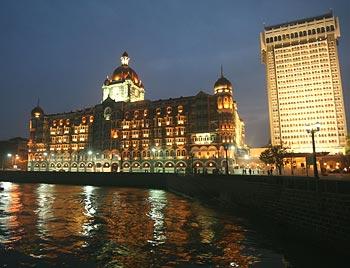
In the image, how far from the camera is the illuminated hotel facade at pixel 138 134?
340 feet

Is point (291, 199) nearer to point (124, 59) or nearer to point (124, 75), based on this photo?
point (124, 75)

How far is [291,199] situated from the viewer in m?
28.3

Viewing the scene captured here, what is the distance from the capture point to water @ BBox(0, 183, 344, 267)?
19234mm

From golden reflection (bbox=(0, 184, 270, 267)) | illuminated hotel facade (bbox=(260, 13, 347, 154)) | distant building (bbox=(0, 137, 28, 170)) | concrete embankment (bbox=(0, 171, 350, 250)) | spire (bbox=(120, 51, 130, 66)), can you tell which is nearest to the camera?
golden reflection (bbox=(0, 184, 270, 267))

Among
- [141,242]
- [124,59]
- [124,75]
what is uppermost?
[124,59]

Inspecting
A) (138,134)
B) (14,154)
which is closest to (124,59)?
(138,134)

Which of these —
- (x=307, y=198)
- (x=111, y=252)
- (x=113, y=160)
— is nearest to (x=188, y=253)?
(x=111, y=252)

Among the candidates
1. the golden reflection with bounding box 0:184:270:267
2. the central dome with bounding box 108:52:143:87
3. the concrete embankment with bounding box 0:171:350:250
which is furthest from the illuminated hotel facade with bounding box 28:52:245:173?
the golden reflection with bounding box 0:184:270:267

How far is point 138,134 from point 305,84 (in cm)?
8326

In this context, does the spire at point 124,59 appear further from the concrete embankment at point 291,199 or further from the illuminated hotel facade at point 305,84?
the concrete embankment at point 291,199

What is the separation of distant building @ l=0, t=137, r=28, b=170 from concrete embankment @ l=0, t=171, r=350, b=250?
131899 mm

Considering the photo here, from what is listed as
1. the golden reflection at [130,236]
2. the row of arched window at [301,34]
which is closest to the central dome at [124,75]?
the row of arched window at [301,34]

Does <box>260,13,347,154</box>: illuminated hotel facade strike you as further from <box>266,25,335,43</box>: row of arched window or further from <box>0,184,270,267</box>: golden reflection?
<box>0,184,270,267</box>: golden reflection

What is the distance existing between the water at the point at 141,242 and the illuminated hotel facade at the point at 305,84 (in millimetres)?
112393
